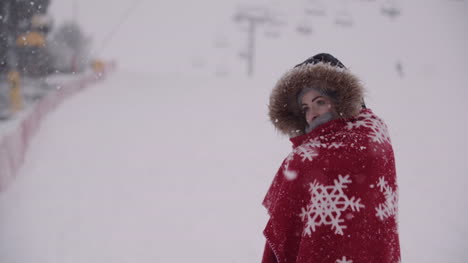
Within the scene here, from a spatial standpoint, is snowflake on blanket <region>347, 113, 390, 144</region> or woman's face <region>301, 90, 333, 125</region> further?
woman's face <region>301, 90, 333, 125</region>

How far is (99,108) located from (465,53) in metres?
17.7

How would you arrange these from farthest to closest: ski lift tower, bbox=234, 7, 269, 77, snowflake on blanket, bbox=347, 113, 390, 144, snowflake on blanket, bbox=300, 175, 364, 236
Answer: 1. ski lift tower, bbox=234, 7, 269, 77
2. snowflake on blanket, bbox=347, 113, 390, 144
3. snowflake on blanket, bbox=300, 175, 364, 236

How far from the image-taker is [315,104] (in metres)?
2.03

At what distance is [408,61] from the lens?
19484 mm

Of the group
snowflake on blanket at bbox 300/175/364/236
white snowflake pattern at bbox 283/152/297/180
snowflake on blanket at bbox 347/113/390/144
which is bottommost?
snowflake on blanket at bbox 300/175/364/236

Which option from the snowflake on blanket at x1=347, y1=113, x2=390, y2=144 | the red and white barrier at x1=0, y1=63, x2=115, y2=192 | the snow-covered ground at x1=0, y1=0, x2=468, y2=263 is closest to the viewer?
the snowflake on blanket at x1=347, y1=113, x2=390, y2=144

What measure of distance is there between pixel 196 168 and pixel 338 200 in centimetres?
553

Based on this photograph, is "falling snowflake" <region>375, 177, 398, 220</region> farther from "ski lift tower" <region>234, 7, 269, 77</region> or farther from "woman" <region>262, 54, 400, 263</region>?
"ski lift tower" <region>234, 7, 269, 77</region>

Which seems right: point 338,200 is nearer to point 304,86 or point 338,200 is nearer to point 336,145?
point 336,145

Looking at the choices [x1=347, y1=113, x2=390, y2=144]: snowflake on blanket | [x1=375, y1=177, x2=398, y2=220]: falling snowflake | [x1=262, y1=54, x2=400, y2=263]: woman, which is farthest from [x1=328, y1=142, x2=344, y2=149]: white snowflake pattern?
[x1=375, y1=177, x2=398, y2=220]: falling snowflake

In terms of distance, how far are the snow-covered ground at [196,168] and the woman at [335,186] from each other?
3.85 feet

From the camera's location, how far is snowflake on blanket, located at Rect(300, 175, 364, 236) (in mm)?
1754

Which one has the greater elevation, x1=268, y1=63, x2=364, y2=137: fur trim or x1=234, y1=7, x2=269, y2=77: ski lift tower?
x1=234, y1=7, x2=269, y2=77: ski lift tower

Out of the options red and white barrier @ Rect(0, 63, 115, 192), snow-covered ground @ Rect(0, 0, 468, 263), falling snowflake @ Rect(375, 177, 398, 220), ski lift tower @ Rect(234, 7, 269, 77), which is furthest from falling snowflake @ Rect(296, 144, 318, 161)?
ski lift tower @ Rect(234, 7, 269, 77)
